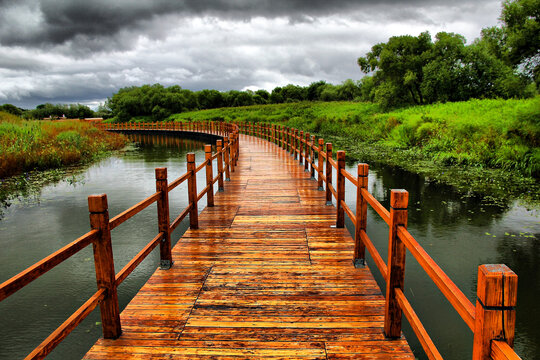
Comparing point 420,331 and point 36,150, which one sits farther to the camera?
point 36,150

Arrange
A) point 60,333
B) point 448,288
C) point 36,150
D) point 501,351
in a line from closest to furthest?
point 501,351, point 448,288, point 60,333, point 36,150

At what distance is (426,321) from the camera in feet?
15.9

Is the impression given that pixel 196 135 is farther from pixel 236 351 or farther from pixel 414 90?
pixel 236 351

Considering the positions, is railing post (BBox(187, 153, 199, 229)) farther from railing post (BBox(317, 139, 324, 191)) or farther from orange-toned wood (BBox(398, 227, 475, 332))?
orange-toned wood (BBox(398, 227, 475, 332))

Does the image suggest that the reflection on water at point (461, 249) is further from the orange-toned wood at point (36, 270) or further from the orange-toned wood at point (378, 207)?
the orange-toned wood at point (36, 270)

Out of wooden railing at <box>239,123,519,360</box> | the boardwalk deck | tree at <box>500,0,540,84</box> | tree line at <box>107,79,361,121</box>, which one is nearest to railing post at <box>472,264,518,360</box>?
wooden railing at <box>239,123,519,360</box>

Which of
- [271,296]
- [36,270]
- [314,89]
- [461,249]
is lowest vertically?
[461,249]

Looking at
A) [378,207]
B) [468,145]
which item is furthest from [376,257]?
[468,145]

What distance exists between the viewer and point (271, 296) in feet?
11.9

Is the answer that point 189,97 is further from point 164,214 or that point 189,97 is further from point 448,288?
point 448,288

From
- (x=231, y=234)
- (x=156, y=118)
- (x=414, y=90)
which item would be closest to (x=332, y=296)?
(x=231, y=234)

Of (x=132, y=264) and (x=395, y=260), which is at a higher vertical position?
(x=395, y=260)

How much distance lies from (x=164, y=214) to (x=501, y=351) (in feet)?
11.2

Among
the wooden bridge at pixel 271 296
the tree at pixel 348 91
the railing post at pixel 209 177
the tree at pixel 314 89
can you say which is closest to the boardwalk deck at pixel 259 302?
the wooden bridge at pixel 271 296
